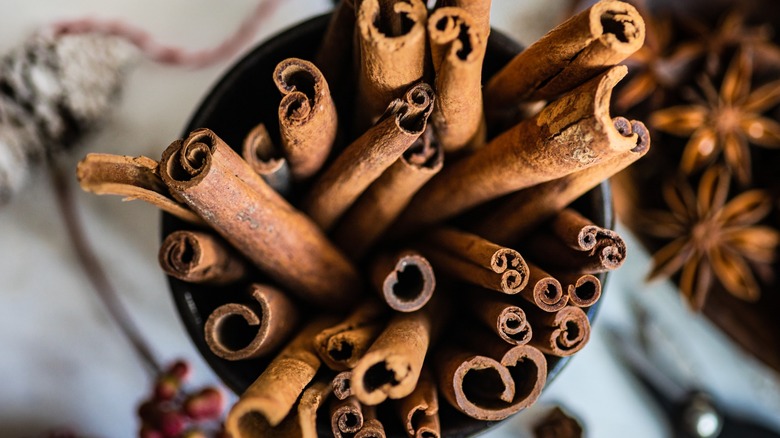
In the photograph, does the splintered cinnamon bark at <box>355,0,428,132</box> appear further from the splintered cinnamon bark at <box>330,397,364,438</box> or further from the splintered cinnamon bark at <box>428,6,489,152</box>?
the splintered cinnamon bark at <box>330,397,364,438</box>

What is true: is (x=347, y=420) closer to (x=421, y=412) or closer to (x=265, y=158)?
(x=421, y=412)

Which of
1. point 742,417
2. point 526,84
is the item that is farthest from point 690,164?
point 526,84

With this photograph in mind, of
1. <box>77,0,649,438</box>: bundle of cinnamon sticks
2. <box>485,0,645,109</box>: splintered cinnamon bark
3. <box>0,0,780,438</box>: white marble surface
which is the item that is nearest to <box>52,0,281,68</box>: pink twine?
<box>0,0,780,438</box>: white marble surface

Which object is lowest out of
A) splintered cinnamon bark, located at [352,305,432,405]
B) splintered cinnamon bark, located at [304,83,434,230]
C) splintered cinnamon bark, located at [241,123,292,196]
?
splintered cinnamon bark, located at [352,305,432,405]

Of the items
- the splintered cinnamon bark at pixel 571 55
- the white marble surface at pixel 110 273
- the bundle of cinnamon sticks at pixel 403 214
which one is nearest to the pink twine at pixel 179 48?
the white marble surface at pixel 110 273

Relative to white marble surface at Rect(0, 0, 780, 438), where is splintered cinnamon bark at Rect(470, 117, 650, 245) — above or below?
below

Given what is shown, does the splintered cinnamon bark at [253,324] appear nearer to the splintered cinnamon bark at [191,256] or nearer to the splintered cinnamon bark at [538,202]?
the splintered cinnamon bark at [191,256]
